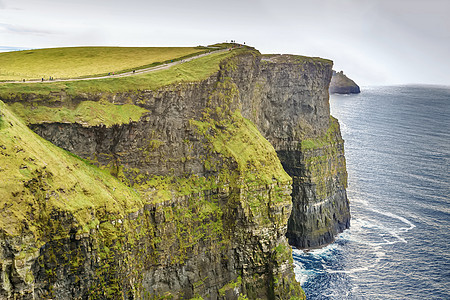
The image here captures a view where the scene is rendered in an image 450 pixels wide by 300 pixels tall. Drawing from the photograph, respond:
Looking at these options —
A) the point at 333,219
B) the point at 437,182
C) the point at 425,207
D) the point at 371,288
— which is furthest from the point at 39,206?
the point at 437,182

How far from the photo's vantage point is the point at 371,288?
258 ft

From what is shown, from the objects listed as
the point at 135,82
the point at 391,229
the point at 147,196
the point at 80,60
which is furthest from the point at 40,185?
the point at 391,229

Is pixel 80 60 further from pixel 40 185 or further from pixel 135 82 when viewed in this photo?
pixel 40 185

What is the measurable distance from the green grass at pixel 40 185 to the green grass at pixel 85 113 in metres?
2.22

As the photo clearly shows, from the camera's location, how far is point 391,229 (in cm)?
10212

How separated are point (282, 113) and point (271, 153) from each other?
32779mm

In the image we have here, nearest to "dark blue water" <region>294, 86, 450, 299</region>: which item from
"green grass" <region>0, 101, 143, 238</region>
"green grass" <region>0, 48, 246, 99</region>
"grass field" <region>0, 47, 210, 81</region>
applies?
"green grass" <region>0, 48, 246, 99</region>

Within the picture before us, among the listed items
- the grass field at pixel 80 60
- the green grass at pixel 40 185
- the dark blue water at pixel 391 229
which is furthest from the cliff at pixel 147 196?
the dark blue water at pixel 391 229

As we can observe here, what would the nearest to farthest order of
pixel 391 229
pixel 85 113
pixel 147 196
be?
pixel 85 113 → pixel 147 196 → pixel 391 229

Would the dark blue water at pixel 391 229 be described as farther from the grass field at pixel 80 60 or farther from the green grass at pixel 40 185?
the grass field at pixel 80 60

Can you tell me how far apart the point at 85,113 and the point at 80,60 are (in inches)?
991

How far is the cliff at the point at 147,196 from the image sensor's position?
4294 cm

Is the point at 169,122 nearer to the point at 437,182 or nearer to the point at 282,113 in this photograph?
the point at 282,113

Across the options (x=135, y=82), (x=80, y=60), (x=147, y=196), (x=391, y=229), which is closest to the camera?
(x=147, y=196)
